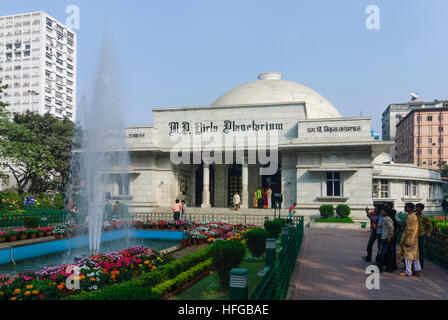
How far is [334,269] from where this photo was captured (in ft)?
31.1

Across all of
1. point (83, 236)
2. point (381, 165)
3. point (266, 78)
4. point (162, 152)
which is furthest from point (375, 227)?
point (266, 78)

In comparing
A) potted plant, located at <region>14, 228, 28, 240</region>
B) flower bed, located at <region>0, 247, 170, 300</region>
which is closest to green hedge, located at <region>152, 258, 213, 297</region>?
flower bed, located at <region>0, 247, 170, 300</region>

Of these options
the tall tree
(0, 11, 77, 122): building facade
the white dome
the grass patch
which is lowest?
the grass patch

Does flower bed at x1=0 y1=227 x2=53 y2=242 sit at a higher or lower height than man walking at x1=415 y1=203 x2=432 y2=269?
lower

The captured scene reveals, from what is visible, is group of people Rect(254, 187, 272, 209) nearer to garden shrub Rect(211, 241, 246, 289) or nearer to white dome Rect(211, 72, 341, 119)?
white dome Rect(211, 72, 341, 119)

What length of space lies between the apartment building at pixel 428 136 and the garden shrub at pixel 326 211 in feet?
196

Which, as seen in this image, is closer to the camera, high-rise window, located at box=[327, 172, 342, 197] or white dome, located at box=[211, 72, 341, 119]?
high-rise window, located at box=[327, 172, 342, 197]

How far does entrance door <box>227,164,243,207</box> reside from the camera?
99.4 feet

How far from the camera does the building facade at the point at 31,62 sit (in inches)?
3226

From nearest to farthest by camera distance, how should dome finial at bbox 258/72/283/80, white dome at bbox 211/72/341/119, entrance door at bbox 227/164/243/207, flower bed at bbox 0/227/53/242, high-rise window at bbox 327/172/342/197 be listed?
flower bed at bbox 0/227/53/242
high-rise window at bbox 327/172/342/197
entrance door at bbox 227/164/243/207
white dome at bbox 211/72/341/119
dome finial at bbox 258/72/283/80

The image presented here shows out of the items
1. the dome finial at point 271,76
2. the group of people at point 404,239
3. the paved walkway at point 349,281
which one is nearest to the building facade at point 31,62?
the dome finial at point 271,76

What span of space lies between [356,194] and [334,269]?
16.1 m

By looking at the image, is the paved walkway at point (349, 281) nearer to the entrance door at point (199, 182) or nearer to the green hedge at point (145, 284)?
the green hedge at point (145, 284)

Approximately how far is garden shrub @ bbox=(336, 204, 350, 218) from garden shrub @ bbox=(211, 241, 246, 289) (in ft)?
57.8
